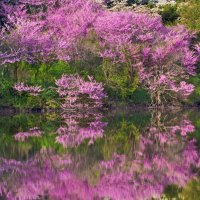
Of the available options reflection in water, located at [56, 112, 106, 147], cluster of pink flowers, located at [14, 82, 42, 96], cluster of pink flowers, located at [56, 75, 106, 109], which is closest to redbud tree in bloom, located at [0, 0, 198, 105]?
cluster of pink flowers, located at [56, 75, 106, 109]

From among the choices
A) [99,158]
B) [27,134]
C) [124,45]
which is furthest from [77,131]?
[124,45]

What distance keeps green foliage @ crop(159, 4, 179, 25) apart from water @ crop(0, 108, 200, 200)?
18.7 m

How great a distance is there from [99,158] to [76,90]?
46.1ft

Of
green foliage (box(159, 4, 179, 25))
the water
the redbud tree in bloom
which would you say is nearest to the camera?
the water

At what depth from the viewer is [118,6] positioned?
3922 centimetres

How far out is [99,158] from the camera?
1540cm

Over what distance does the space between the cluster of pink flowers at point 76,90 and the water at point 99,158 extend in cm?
374

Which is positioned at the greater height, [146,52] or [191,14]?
[146,52]

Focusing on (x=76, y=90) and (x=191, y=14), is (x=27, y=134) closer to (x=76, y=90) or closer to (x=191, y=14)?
(x=76, y=90)

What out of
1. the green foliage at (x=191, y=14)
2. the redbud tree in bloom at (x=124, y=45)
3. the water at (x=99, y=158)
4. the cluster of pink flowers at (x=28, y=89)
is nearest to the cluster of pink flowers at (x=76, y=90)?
the cluster of pink flowers at (x=28, y=89)

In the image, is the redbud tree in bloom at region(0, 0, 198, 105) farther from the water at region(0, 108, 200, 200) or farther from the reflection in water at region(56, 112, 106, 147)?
the water at region(0, 108, 200, 200)

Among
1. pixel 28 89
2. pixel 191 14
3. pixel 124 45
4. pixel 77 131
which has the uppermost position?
pixel 77 131

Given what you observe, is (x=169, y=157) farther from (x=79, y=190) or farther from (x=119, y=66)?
(x=119, y=66)

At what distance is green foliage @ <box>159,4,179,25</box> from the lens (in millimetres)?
42938
